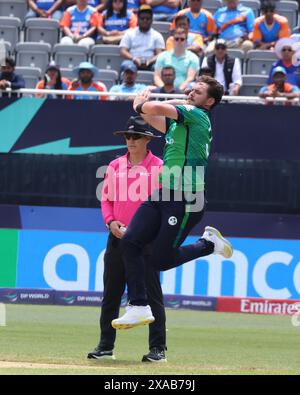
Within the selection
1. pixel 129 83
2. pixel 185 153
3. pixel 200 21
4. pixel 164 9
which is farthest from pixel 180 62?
pixel 185 153

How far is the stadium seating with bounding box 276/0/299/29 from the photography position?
65.5 ft

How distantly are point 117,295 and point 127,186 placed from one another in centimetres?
106

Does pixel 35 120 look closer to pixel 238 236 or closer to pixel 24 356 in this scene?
pixel 238 236

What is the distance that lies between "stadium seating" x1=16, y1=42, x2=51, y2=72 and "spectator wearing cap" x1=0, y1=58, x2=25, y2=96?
204cm

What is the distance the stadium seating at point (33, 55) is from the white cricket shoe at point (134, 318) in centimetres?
1055

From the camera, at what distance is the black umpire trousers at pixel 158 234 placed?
9.24 meters

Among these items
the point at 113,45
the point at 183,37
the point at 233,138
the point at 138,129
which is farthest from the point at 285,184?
the point at 138,129

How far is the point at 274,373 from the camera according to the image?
8969 millimetres

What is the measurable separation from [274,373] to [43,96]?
8785 millimetres

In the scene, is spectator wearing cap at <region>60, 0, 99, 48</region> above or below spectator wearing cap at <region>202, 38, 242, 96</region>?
above

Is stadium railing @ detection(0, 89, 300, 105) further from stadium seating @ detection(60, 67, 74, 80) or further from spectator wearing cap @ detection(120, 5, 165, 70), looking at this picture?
spectator wearing cap @ detection(120, 5, 165, 70)

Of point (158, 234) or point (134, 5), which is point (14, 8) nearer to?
point (134, 5)

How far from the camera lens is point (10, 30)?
1975 cm

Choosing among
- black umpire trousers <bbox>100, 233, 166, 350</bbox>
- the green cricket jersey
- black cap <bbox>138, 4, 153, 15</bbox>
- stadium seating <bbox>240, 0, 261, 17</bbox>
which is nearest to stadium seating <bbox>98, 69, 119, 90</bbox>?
black cap <bbox>138, 4, 153, 15</bbox>
